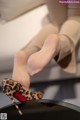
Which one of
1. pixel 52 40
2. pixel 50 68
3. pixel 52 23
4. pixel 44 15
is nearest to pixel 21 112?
pixel 52 40

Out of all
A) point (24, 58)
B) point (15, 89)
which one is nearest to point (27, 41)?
point (24, 58)

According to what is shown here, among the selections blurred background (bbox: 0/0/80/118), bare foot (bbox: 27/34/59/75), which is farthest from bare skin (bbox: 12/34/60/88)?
blurred background (bbox: 0/0/80/118)

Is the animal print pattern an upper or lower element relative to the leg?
lower

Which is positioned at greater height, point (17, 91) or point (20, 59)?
point (20, 59)

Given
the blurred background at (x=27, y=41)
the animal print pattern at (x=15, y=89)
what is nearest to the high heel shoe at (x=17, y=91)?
the animal print pattern at (x=15, y=89)

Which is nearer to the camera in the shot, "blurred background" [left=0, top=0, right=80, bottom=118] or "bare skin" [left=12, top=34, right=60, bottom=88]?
"bare skin" [left=12, top=34, right=60, bottom=88]

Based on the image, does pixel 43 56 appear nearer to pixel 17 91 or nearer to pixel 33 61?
pixel 33 61

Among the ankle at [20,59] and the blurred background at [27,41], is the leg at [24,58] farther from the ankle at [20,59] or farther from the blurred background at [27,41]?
the blurred background at [27,41]

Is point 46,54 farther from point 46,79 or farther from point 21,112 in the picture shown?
point 46,79

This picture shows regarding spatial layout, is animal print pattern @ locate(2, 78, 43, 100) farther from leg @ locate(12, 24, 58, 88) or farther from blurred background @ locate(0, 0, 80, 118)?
blurred background @ locate(0, 0, 80, 118)
